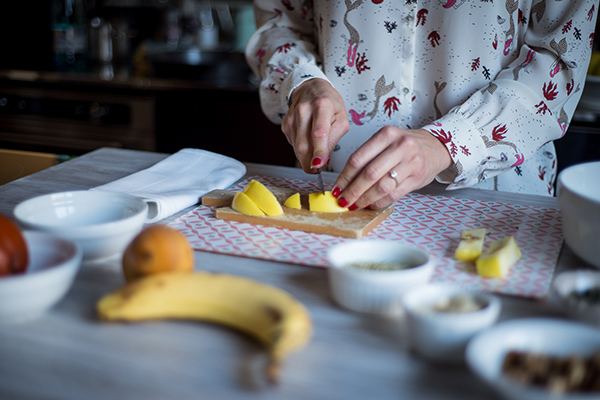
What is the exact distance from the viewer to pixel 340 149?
5.01ft

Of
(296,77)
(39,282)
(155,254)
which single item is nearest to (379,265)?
(155,254)

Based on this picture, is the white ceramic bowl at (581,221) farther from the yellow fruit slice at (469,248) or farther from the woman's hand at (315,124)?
the woman's hand at (315,124)

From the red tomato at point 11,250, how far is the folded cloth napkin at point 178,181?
0.36m

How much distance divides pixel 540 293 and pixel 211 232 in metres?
0.53

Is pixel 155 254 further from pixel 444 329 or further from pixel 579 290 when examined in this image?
pixel 579 290

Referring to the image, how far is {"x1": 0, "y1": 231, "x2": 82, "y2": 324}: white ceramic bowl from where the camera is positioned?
2.00 feet

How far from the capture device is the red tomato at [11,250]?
2.08ft

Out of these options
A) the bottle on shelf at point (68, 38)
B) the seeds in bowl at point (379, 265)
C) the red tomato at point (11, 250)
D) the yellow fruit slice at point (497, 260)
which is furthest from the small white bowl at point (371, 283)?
the bottle on shelf at point (68, 38)

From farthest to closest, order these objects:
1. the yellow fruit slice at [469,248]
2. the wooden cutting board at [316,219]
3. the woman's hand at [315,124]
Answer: the woman's hand at [315,124], the wooden cutting board at [316,219], the yellow fruit slice at [469,248]

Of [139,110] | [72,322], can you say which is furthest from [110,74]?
[72,322]

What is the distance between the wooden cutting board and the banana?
0.33 metres

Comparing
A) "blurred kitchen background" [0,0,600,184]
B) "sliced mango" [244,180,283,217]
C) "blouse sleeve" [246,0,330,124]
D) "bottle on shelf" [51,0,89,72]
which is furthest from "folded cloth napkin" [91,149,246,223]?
"bottle on shelf" [51,0,89,72]

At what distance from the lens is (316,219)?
3.32 feet

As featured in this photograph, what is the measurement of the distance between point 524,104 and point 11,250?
1.01 m
